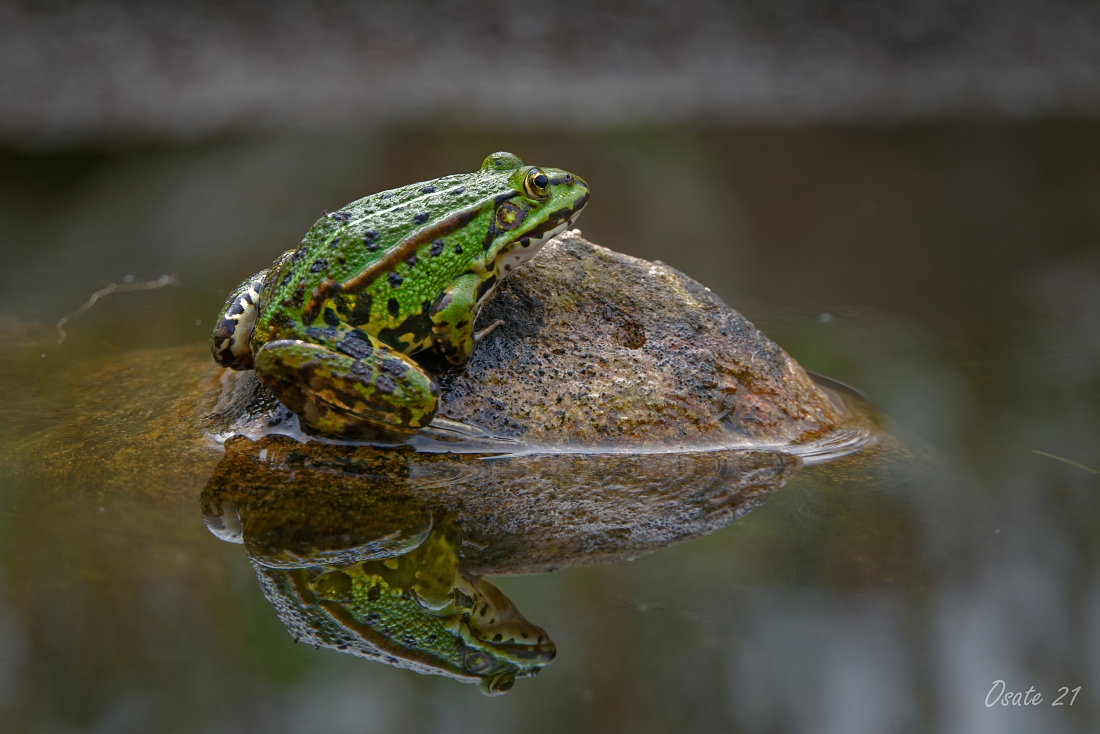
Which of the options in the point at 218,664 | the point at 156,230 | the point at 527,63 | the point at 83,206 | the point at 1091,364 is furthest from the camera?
the point at 527,63

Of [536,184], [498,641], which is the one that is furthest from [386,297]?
[498,641]

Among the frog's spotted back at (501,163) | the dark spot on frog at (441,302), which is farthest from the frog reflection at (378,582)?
the frog's spotted back at (501,163)

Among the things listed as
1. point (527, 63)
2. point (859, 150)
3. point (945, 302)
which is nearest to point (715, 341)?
point (945, 302)

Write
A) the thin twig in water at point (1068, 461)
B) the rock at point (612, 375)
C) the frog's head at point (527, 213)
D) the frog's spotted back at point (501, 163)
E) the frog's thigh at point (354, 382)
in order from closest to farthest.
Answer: the frog's thigh at point (354, 382) < the frog's head at point (527, 213) < the rock at point (612, 375) < the frog's spotted back at point (501, 163) < the thin twig in water at point (1068, 461)

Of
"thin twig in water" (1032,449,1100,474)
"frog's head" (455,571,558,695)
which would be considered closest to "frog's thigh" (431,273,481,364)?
"frog's head" (455,571,558,695)

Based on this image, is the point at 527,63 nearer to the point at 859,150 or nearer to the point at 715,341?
the point at 859,150

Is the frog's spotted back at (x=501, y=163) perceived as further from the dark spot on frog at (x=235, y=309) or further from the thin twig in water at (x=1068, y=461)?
the thin twig in water at (x=1068, y=461)

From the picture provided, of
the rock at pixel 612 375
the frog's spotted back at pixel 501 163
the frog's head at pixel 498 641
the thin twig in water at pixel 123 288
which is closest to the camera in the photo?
the frog's head at pixel 498 641
